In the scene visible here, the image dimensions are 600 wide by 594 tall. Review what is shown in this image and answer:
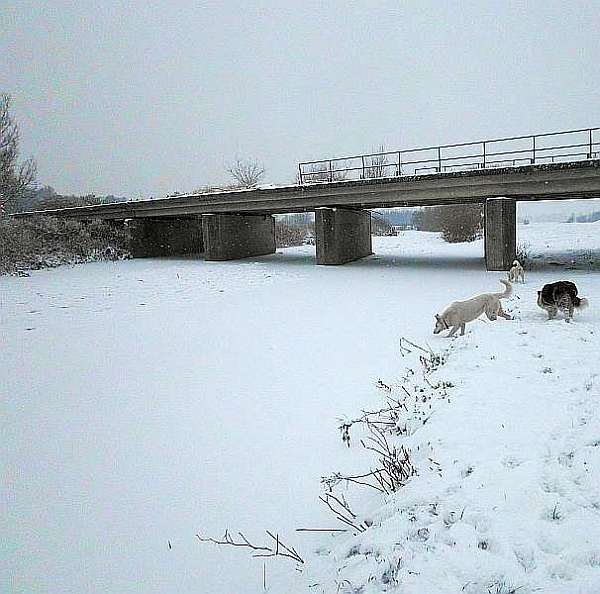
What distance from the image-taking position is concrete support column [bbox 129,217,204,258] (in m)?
34.2

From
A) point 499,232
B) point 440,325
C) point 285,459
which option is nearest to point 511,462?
point 285,459

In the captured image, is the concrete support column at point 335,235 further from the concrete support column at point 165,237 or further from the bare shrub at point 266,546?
the bare shrub at point 266,546

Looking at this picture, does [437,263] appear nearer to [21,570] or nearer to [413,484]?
[413,484]

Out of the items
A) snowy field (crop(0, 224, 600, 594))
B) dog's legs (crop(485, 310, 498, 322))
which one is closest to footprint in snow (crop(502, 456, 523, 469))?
snowy field (crop(0, 224, 600, 594))

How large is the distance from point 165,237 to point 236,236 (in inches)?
323

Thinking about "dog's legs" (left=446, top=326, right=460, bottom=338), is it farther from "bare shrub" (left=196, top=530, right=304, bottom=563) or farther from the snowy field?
"bare shrub" (left=196, top=530, right=304, bottom=563)

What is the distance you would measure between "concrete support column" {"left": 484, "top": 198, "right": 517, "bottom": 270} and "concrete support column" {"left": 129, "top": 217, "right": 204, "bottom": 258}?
23.9 meters

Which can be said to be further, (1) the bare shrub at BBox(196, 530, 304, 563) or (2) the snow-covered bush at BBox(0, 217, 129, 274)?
(2) the snow-covered bush at BBox(0, 217, 129, 274)

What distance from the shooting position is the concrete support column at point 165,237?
34.2 metres

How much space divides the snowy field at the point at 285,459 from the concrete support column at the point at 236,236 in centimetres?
1867

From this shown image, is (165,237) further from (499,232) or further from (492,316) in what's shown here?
(492,316)

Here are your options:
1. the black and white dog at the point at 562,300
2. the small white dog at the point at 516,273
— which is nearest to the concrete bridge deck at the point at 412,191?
the small white dog at the point at 516,273

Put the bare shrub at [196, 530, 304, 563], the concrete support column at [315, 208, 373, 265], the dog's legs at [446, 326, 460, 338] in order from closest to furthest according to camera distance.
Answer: the bare shrub at [196, 530, 304, 563]
the dog's legs at [446, 326, 460, 338]
the concrete support column at [315, 208, 373, 265]

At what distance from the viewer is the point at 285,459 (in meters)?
5.41
